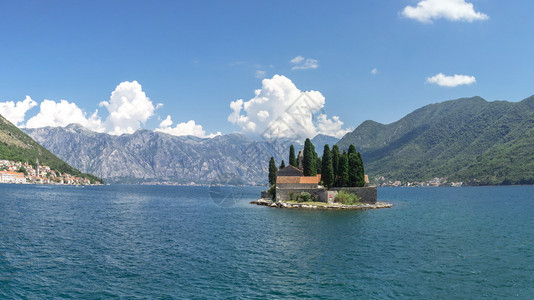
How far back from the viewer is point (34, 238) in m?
38.0

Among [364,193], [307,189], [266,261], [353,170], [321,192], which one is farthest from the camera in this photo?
[353,170]

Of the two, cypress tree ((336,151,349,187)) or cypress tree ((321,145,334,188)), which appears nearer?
cypress tree ((336,151,349,187))

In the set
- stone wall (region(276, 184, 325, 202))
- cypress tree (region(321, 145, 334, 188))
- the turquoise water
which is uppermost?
cypress tree (region(321, 145, 334, 188))

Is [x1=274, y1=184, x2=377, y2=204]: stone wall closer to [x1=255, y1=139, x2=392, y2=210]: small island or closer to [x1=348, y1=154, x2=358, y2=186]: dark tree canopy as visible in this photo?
[x1=255, y1=139, x2=392, y2=210]: small island

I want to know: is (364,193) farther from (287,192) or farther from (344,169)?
(287,192)

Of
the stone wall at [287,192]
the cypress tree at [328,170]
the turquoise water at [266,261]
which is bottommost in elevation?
the turquoise water at [266,261]

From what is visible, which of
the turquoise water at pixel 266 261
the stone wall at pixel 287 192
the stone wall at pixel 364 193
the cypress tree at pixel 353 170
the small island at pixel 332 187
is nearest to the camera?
the turquoise water at pixel 266 261

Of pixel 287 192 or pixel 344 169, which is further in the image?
pixel 287 192

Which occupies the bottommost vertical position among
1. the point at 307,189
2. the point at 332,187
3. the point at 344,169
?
the point at 307,189

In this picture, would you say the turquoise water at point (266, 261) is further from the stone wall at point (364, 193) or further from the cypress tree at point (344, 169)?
the cypress tree at point (344, 169)

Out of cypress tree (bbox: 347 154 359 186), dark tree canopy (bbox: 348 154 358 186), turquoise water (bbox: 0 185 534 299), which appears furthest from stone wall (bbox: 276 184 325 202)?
turquoise water (bbox: 0 185 534 299)

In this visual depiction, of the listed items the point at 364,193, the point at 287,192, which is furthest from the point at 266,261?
the point at 364,193

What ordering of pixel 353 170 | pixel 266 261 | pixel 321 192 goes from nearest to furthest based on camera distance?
pixel 266 261
pixel 321 192
pixel 353 170

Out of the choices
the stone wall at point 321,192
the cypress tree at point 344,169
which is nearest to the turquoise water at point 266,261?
the stone wall at point 321,192
